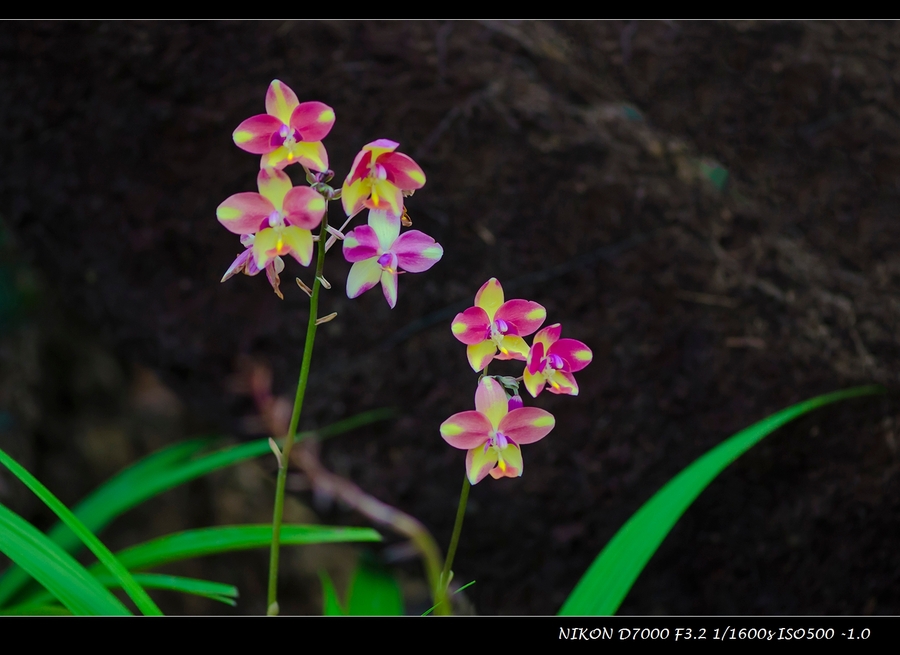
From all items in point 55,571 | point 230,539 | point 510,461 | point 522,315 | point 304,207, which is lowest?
point 230,539

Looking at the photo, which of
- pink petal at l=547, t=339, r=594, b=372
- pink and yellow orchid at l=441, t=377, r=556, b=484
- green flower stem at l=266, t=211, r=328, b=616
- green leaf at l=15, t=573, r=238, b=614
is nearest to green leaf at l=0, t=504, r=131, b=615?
green leaf at l=15, t=573, r=238, b=614

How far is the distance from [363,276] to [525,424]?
0.58 ft

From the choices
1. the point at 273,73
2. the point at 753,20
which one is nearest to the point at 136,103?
the point at 273,73

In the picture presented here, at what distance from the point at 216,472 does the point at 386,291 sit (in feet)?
3.76

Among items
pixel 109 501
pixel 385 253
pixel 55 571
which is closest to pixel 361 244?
pixel 385 253

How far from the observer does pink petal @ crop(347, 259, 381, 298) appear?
488 millimetres

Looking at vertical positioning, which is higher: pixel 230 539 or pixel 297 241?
pixel 297 241

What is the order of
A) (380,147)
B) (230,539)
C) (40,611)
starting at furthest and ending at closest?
(230,539), (40,611), (380,147)

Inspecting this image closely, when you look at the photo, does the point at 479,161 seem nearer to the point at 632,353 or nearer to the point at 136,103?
the point at 632,353

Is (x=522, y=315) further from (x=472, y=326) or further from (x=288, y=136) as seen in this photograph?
(x=288, y=136)

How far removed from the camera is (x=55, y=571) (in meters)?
0.60

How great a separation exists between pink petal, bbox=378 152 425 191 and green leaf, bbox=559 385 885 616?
51 cm

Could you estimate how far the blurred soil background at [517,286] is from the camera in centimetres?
102

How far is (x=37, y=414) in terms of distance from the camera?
1.38 metres
